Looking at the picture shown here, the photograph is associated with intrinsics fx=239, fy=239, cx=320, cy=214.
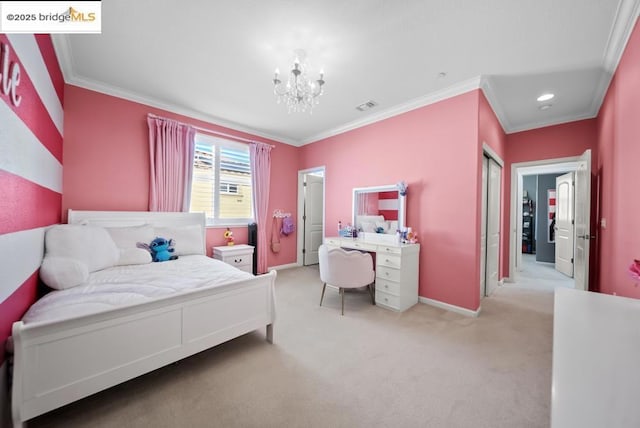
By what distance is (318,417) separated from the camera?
4.56 feet

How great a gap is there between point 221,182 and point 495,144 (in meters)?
4.32

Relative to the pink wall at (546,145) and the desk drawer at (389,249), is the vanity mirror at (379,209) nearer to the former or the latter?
the desk drawer at (389,249)

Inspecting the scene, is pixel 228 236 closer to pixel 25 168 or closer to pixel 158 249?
pixel 158 249

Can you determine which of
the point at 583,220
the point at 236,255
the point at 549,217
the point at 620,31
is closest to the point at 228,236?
the point at 236,255

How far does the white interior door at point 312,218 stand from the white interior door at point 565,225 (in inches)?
192

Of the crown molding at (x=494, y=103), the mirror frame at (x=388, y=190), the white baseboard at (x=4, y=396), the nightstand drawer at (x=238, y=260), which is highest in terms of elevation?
the crown molding at (x=494, y=103)

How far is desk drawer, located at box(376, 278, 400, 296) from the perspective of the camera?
2893mm

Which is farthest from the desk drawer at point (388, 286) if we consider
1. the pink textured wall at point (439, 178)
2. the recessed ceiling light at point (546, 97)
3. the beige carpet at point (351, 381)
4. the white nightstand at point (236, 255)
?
the recessed ceiling light at point (546, 97)

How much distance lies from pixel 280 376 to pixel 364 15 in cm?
279

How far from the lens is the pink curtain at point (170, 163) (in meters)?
3.29

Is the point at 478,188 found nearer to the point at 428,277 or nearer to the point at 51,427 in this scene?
the point at 428,277

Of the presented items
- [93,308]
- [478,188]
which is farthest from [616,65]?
[93,308]

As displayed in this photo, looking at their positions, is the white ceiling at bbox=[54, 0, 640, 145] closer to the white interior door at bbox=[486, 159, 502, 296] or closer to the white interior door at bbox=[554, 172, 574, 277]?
the white interior door at bbox=[486, 159, 502, 296]

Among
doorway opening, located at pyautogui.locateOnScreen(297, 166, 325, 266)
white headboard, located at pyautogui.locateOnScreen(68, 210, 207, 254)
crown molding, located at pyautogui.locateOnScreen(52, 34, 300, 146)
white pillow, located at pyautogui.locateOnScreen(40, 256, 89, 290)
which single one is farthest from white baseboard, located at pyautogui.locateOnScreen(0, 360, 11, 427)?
doorway opening, located at pyautogui.locateOnScreen(297, 166, 325, 266)
